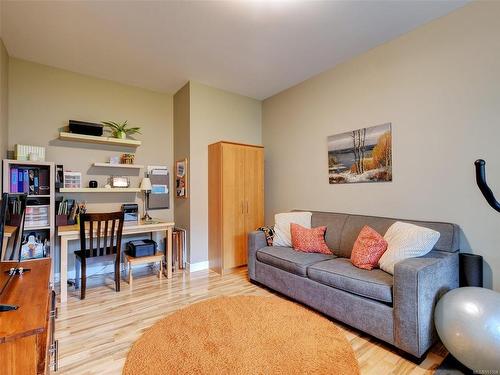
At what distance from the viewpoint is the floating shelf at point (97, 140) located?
10.2 ft

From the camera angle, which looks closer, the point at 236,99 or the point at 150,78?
the point at 150,78

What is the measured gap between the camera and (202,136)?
12.1ft

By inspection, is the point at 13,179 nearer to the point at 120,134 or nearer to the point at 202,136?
the point at 120,134

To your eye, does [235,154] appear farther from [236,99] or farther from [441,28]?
[441,28]

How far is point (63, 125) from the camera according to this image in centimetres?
323

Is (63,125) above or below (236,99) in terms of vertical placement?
below

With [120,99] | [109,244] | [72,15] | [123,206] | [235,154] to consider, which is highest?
[72,15]

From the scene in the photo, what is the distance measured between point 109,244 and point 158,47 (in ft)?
7.84

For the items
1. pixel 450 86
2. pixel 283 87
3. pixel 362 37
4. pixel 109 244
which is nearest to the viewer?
pixel 450 86

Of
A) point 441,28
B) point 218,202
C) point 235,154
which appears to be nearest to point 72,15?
point 235,154

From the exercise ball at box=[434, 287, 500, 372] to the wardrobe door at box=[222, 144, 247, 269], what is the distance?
241cm

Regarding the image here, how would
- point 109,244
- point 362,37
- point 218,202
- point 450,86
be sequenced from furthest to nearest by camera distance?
point 218,202
point 109,244
point 362,37
point 450,86

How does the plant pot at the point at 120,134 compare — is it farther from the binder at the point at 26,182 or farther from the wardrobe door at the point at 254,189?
the wardrobe door at the point at 254,189

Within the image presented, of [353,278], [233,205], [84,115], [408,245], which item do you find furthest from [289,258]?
[84,115]
